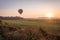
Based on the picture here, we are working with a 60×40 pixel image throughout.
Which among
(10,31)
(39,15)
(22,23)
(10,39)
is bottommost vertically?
(10,39)

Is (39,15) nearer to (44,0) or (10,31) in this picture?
(44,0)

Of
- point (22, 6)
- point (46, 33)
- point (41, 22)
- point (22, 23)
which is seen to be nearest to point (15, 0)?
point (22, 6)

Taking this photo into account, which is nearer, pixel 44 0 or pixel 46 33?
pixel 46 33

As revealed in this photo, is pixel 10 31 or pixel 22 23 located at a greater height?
pixel 22 23

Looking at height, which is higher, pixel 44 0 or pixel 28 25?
pixel 44 0

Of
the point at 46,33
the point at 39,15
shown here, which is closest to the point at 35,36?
the point at 46,33

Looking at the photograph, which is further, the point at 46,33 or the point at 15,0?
the point at 15,0

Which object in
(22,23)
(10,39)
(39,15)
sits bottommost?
(10,39)

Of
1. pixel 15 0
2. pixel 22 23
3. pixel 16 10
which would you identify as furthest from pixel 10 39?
pixel 15 0

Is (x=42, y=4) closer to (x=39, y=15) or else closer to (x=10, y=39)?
(x=39, y=15)
